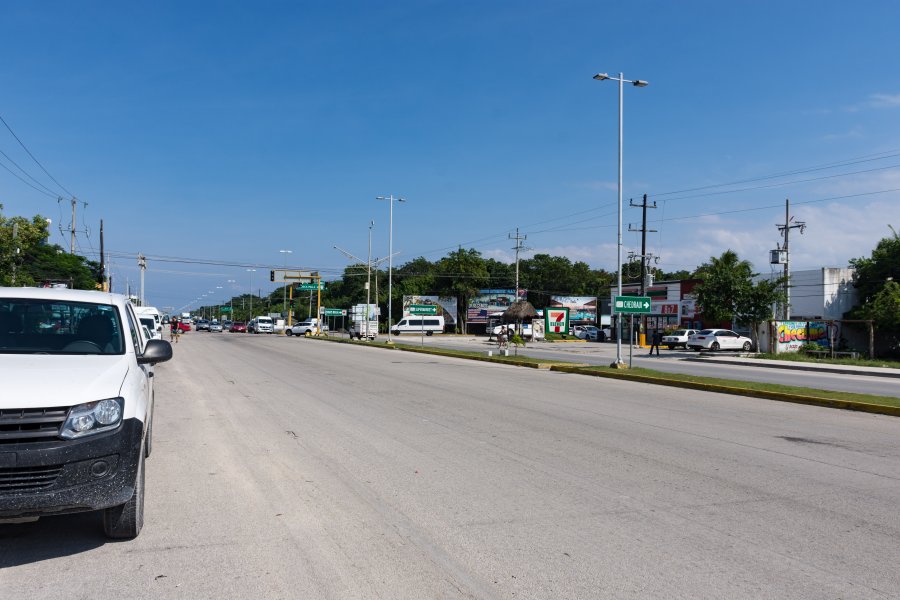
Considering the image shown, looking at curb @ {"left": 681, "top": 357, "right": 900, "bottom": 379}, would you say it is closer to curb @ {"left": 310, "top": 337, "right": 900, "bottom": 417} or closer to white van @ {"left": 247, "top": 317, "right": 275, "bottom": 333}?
curb @ {"left": 310, "top": 337, "right": 900, "bottom": 417}

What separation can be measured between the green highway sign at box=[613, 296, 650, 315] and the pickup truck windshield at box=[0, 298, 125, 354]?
20.3 m

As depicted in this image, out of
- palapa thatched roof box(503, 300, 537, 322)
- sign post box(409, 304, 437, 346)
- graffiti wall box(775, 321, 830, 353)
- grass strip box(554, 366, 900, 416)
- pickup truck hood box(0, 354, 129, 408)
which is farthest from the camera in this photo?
sign post box(409, 304, 437, 346)

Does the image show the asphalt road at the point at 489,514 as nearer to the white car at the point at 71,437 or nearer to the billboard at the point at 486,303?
the white car at the point at 71,437

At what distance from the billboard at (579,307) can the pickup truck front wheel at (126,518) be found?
78961 mm

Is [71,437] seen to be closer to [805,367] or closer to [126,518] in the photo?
[126,518]

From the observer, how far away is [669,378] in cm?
2048

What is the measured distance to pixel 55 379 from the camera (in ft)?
15.6

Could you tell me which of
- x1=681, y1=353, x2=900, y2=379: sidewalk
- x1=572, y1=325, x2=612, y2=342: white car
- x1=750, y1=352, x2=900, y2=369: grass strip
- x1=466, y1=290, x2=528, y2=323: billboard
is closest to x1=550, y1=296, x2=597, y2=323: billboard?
x1=466, y1=290, x2=528, y2=323: billboard

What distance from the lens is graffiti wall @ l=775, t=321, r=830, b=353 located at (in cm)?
4138

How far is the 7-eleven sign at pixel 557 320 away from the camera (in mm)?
75375

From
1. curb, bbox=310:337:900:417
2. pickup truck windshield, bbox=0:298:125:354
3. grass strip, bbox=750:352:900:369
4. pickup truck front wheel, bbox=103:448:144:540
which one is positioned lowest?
grass strip, bbox=750:352:900:369

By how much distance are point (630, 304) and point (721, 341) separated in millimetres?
23956

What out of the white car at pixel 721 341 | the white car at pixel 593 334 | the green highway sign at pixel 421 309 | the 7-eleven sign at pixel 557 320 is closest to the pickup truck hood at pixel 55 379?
the white car at pixel 721 341

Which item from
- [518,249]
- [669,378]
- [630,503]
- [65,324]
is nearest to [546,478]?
[630,503]
